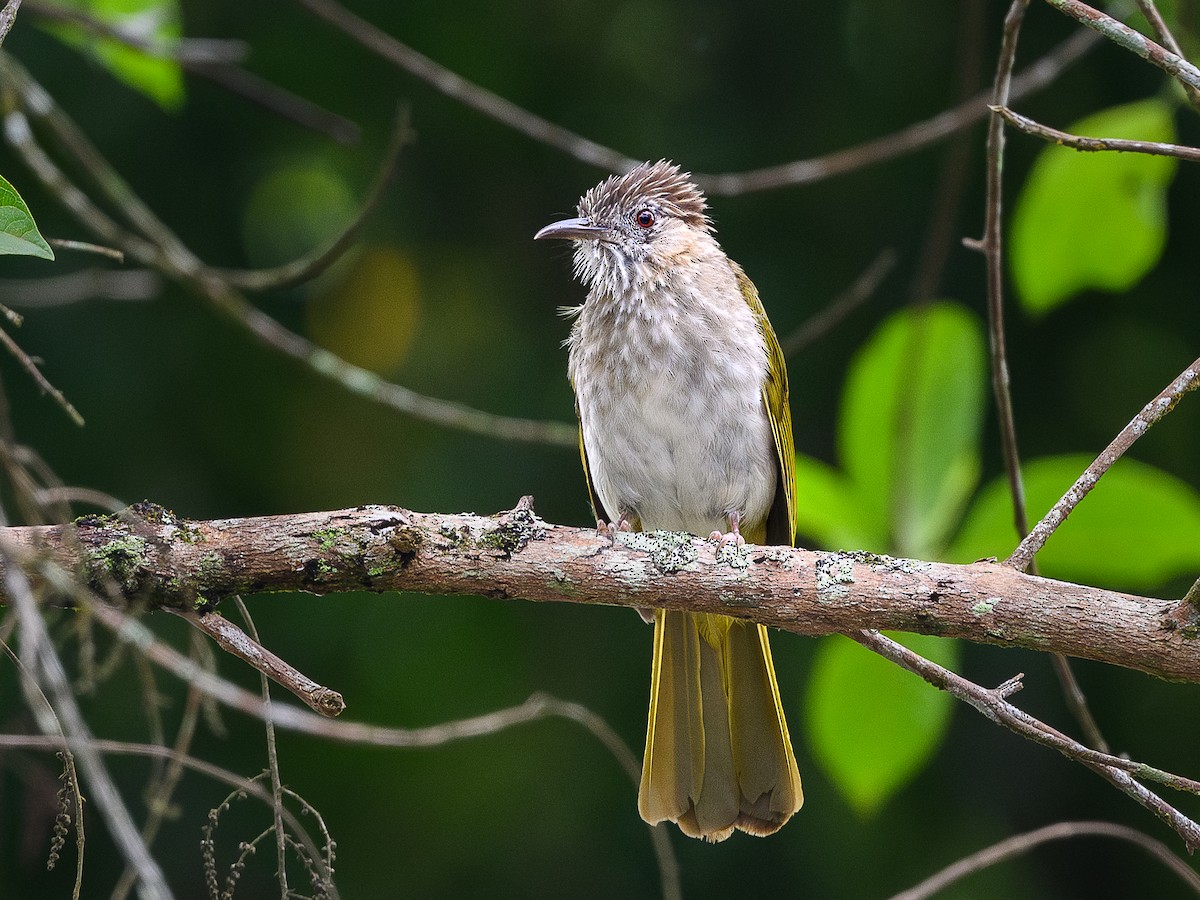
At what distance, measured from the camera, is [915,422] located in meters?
3.19

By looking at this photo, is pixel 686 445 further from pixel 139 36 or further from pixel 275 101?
→ pixel 139 36

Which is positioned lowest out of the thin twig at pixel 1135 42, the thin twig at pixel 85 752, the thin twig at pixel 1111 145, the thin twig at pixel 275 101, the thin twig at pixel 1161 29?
the thin twig at pixel 85 752

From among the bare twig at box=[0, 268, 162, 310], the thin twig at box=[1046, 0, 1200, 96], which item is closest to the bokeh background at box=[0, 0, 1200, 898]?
the bare twig at box=[0, 268, 162, 310]

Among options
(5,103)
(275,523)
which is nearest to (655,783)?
(275,523)

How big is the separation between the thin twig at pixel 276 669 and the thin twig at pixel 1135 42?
4.89 ft

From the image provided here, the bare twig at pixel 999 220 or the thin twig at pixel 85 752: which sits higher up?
the bare twig at pixel 999 220

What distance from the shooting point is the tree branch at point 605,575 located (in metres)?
2.11

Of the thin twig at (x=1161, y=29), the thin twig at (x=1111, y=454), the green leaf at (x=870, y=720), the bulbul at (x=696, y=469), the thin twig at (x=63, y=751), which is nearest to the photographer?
the thin twig at (x=63, y=751)

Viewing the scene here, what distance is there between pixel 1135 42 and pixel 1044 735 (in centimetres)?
109

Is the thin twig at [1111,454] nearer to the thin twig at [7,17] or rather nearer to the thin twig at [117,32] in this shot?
the thin twig at [7,17]

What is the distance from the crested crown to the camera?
12.9ft

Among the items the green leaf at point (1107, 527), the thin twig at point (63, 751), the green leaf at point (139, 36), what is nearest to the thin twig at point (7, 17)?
the thin twig at point (63, 751)

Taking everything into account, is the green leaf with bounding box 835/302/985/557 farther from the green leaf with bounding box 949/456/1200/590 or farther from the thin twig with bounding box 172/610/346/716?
the thin twig with bounding box 172/610/346/716

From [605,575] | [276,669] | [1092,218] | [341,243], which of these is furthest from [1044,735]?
[341,243]
